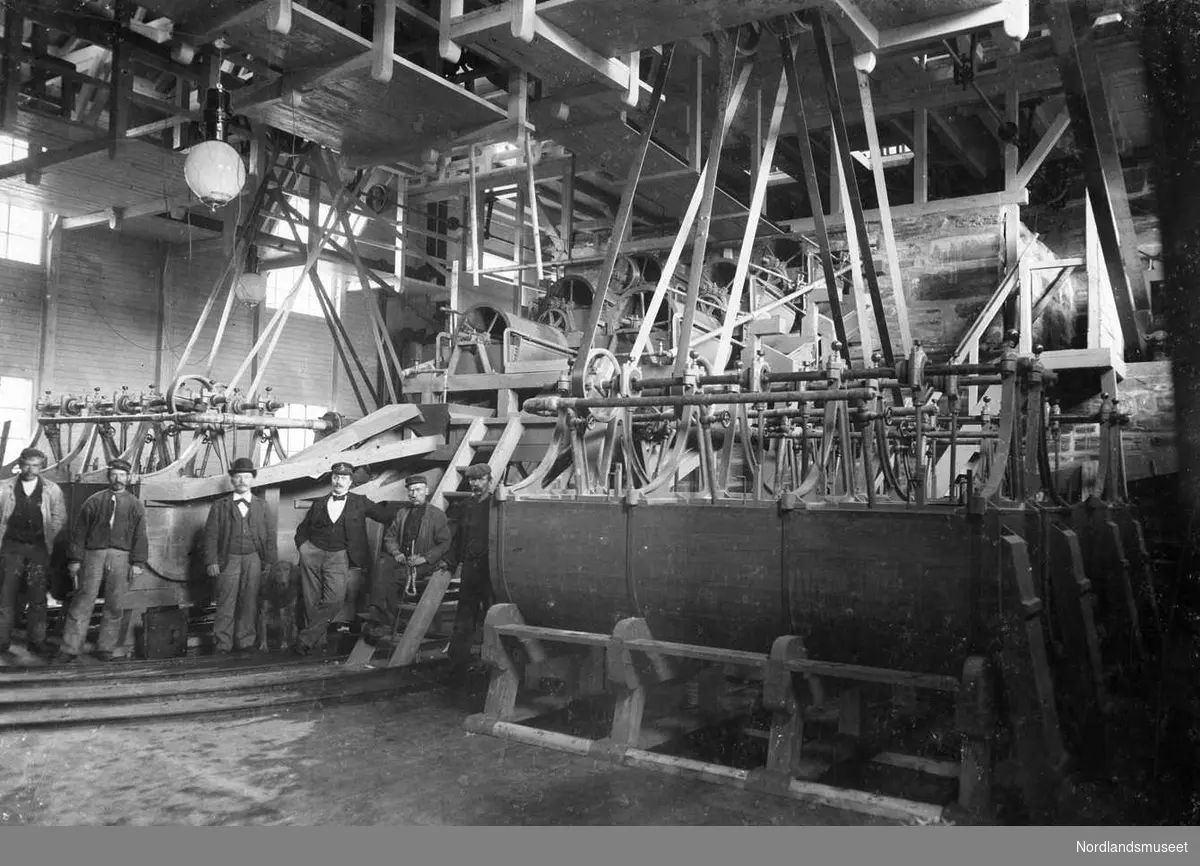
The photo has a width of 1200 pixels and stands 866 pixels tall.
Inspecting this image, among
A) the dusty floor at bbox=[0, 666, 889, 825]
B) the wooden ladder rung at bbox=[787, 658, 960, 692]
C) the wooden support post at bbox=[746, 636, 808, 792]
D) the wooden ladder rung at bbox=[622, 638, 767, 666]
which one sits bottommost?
the dusty floor at bbox=[0, 666, 889, 825]

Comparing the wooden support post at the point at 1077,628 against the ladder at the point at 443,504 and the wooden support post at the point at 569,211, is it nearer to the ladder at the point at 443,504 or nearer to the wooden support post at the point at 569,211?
the ladder at the point at 443,504

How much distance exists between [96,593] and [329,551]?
191 centimetres

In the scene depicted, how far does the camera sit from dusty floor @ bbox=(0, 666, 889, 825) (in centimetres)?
430

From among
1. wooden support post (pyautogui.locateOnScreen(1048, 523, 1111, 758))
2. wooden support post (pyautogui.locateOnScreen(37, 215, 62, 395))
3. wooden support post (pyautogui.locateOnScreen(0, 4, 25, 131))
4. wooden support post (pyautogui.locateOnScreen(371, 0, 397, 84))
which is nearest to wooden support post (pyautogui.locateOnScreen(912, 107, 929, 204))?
wooden support post (pyautogui.locateOnScreen(371, 0, 397, 84))

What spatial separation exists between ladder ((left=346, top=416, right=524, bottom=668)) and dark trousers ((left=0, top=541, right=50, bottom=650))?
9.62 feet

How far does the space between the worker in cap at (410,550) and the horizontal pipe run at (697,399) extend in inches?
84.7

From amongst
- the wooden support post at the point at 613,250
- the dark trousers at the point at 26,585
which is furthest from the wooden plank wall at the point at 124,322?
the wooden support post at the point at 613,250

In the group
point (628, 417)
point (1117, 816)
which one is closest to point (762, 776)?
point (1117, 816)

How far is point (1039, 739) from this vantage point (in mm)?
4324

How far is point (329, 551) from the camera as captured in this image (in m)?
7.94

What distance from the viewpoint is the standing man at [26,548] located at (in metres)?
7.84

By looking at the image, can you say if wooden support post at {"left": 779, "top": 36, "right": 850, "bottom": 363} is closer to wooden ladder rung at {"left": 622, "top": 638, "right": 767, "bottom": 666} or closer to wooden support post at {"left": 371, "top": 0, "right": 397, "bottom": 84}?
wooden ladder rung at {"left": 622, "top": 638, "right": 767, "bottom": 666}

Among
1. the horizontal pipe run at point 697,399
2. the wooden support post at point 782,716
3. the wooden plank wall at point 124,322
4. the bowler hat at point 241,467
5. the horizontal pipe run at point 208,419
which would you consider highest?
the wooden plank wall at point 124,322

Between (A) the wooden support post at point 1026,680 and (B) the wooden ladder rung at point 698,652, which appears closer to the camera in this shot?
(A) the wooden support post at point 1026,680
